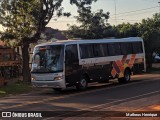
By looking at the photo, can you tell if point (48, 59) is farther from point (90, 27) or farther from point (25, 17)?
point (90, 27)

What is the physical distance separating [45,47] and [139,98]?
21.9 ft

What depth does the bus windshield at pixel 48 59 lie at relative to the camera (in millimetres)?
21406

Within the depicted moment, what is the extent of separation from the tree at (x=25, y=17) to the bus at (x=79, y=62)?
5.74m

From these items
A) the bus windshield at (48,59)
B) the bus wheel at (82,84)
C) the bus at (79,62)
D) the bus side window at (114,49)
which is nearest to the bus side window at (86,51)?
the bus at (79,62)

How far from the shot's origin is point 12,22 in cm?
3003

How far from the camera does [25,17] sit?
1174 inches

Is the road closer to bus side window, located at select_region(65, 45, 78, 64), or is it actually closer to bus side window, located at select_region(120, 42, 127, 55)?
bus side window, located at select_region(65, 45, 78, 64)

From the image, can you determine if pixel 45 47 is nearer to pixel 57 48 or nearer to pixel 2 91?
pixel 57 48

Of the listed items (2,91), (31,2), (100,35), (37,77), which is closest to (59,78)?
(37,77)

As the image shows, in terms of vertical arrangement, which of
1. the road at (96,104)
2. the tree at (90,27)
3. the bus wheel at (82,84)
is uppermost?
the tree at (90,27)

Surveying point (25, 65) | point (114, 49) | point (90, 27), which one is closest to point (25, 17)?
point (25, 65)

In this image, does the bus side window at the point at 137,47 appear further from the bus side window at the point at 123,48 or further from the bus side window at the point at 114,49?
the bus side window at the point at 114,49

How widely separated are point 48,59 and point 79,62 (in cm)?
184

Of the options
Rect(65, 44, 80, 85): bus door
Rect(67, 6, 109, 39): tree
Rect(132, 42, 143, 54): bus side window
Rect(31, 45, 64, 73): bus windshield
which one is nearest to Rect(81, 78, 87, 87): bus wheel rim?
Rect(65, 44, 80, 85): bus door
